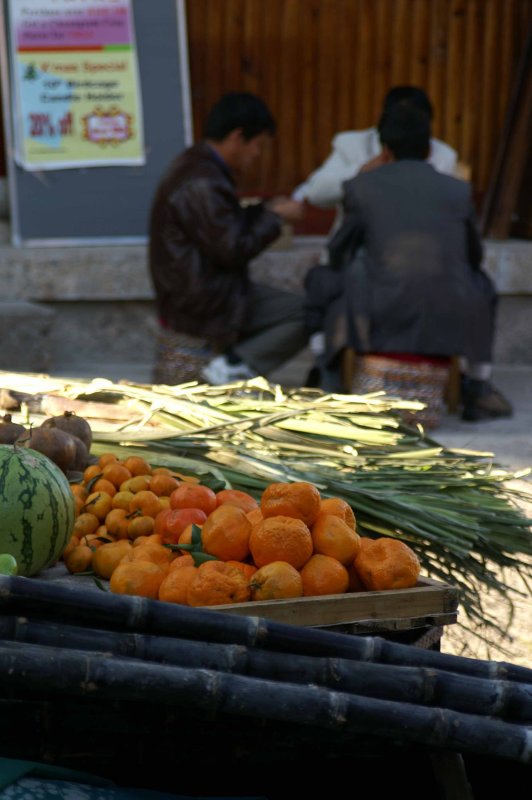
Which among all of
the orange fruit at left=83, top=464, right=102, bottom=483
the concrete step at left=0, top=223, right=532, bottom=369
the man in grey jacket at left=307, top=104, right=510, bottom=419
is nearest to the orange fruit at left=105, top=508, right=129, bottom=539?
the orange fruit at left=83, top=464, right=102, bottom=483

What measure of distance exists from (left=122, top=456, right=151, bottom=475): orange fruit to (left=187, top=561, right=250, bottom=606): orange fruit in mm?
686

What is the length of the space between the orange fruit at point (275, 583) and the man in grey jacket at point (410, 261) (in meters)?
3.87

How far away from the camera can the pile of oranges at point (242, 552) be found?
217 centimetres

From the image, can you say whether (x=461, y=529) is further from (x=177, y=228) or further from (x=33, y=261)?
(x=33, y=261)

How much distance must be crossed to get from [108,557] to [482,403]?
4339 millimetres

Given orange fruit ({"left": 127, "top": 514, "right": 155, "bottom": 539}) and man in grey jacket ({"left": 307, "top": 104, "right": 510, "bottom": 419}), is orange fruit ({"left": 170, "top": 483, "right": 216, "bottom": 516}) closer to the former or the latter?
orange fruit ({"left": 127, "top": 514, "right": 155, "bottom": 539})

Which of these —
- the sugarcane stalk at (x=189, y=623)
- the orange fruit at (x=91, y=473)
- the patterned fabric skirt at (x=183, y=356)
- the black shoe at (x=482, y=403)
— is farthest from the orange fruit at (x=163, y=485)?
the black shoe at (x=482, y=403)

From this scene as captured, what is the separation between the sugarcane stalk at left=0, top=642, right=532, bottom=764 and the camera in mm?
1750

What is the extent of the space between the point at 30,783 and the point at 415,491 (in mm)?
1247

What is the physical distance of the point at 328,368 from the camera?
623 centimetres

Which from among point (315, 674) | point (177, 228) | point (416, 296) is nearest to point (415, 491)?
point (315, 674)

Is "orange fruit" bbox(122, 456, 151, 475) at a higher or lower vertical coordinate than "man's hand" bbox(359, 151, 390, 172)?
higher

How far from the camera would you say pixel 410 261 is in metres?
5.98

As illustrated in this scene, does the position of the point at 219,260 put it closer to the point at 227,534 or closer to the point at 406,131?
the point at 406,131
